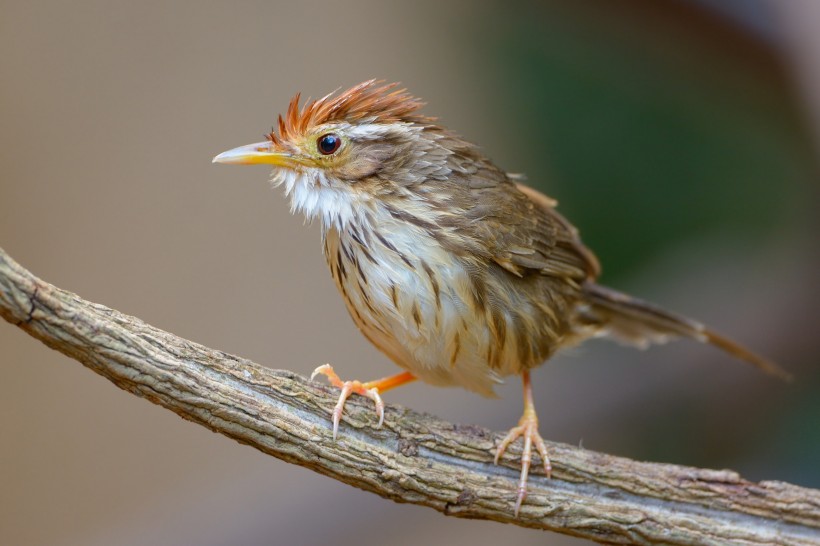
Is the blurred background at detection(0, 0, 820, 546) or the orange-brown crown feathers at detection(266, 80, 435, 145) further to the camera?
the blurred background at detection(0, 0, 820, 546)

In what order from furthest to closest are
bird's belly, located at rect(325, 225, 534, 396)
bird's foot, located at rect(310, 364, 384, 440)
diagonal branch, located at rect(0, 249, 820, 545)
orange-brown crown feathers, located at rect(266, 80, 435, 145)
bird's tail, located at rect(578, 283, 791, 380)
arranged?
1. bird's tail, located at rect(578, 283, 791, 380)
2. orange-brown crown feathers, located at rect(266, 80, 435, 145)
3. bird's belly, located at rect(325, 225, 534, 396)
4. bird's foot, located at rect(310, 364, 384, 440)
5. diagonal branch, located at rect(0, 249, 820, 545)

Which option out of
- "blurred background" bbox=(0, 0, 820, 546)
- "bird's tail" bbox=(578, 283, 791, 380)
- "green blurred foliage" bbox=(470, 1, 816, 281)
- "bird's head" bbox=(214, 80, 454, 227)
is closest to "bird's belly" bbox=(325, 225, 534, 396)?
"bird's head" bbox=(214, 80, 454, 227)

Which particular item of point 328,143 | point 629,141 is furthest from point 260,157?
point 629,141

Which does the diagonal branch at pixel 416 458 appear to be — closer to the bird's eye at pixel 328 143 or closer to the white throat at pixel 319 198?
the white throat at pixel 319 198

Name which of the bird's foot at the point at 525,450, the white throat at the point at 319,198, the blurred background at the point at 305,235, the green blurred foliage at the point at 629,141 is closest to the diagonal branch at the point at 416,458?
the bird's foot at the point at 525,450

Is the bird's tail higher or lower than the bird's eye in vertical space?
higher

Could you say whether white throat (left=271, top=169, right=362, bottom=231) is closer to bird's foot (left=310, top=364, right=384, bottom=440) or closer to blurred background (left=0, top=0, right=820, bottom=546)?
bird's foot (left=310, top=364, right=384, bottom=440)

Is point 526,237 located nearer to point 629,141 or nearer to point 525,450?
point 525,450

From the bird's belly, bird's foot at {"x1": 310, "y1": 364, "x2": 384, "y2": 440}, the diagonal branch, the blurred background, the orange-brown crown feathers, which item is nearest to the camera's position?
the diagonal branch
